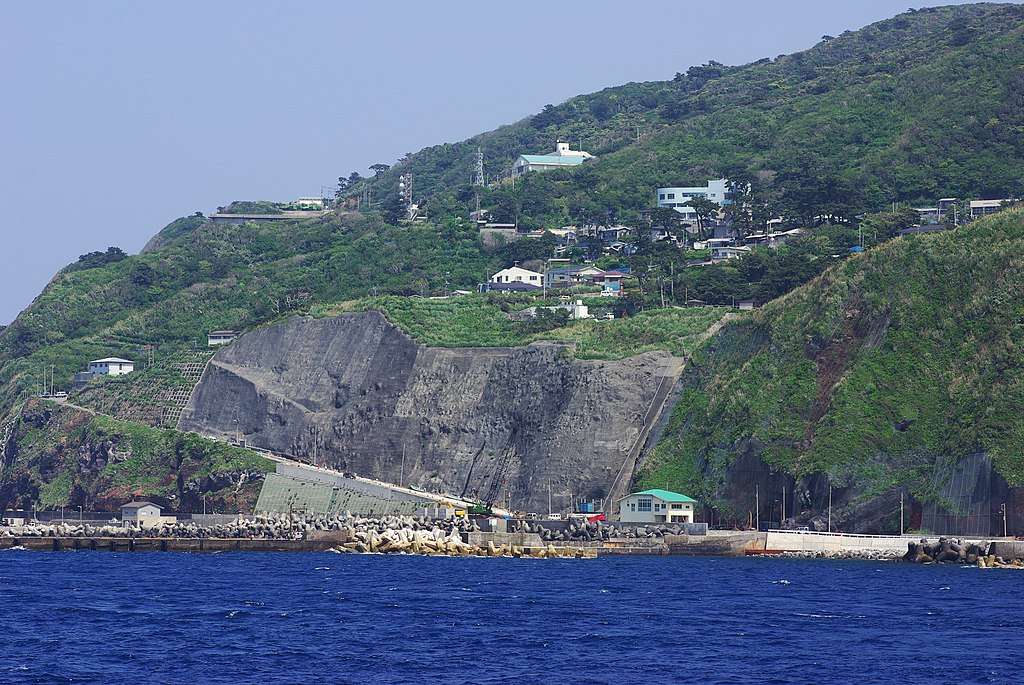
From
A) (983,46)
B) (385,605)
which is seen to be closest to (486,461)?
(385,605)

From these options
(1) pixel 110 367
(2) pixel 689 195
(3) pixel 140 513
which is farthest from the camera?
(2) pixel 689 195

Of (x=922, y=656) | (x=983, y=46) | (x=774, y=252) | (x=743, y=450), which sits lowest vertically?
(x=922, y=656)

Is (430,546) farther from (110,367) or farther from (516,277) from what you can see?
(110,367)

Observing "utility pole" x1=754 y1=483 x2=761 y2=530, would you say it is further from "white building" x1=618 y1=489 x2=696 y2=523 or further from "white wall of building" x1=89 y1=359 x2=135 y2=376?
"white wall of building" x1=89 y1=359 x2=135 y2=376

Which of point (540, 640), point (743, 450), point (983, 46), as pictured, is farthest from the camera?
point (983, 46)

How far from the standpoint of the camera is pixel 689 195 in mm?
178750

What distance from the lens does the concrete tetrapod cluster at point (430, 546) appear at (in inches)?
4006

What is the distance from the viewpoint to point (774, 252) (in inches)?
5896

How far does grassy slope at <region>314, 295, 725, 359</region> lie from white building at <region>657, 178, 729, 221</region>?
32.9 meters

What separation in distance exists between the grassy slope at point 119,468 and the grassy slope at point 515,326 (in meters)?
16.9

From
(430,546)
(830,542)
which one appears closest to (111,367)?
(430,546)

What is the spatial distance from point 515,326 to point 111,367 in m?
37.7

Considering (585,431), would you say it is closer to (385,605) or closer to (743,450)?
(743,450)

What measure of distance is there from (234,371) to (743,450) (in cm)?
5106
